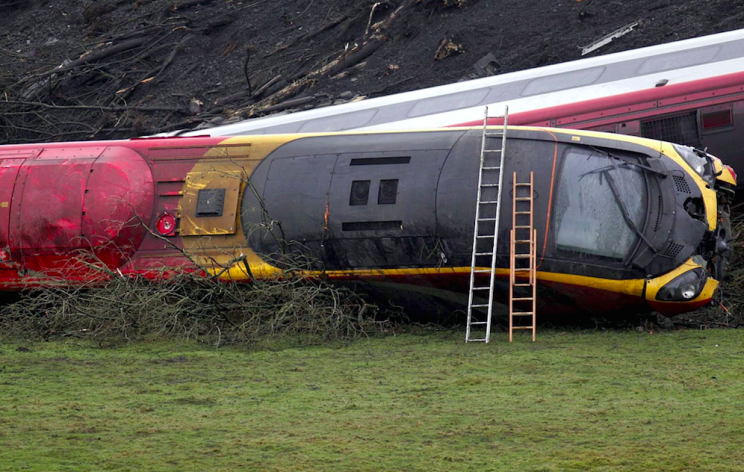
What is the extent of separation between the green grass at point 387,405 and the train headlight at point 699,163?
64.3 inches

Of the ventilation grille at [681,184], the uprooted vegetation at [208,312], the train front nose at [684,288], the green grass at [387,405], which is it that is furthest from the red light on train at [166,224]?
the ventilation grille at [681,184]

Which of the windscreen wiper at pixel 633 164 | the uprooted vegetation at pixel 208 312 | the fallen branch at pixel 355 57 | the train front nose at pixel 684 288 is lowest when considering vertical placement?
the uprooted vegetation at pixel 208 312

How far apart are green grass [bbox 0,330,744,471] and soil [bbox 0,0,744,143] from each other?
12.8 m

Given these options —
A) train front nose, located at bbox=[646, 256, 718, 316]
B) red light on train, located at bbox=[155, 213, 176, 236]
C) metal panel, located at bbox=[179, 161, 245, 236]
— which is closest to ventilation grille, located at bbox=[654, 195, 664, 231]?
train front nose, located at bbox=[646, 256, 718, 316]

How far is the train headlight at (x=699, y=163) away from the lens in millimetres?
9727

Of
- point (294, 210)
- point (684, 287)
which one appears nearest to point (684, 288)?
point (684, 287)

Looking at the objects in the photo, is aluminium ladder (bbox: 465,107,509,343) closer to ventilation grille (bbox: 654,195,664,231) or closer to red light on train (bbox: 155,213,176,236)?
ventilation grille (bbox: 654,195,664,231)

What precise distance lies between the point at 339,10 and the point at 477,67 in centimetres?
658

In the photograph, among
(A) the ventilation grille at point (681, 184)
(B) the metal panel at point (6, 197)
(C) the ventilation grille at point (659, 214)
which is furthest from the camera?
(B) the metal panel at point (6, 197)

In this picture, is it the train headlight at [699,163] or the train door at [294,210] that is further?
the train door at [294,210]

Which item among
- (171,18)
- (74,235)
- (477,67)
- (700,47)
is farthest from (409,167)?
(171,18)

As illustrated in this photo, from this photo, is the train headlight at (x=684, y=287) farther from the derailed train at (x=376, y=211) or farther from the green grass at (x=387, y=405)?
the green grass at (x=387, y=405)

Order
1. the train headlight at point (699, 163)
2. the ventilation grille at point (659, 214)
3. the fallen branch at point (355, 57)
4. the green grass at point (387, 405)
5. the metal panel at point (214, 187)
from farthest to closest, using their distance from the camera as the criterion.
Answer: the fallen branch at point (355, 57) → the metal panel at point (214, 187) → the train headlight at point (699, 163) → the ventilation grille at point (659, 214) → the green grass at point (387, 405)

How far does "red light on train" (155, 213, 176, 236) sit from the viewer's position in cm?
1097
